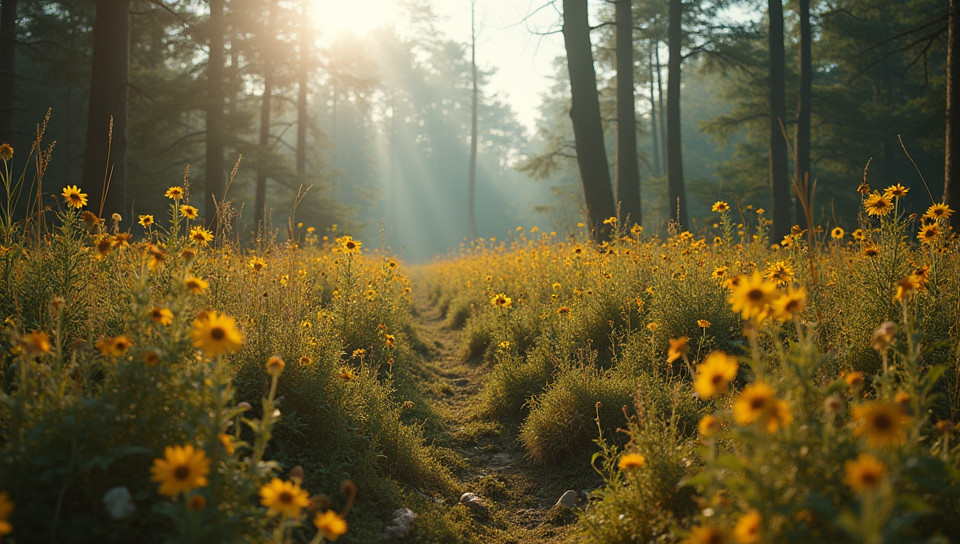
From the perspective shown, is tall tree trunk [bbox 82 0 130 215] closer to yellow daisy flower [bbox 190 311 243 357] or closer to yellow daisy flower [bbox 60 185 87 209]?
yellow daisy flower [bbox 60 185 87 209]

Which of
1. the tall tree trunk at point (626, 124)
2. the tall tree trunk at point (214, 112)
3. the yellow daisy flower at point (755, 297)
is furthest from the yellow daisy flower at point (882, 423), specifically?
the tall tree trunk at point (214, 112)

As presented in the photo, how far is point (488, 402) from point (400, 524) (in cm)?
170

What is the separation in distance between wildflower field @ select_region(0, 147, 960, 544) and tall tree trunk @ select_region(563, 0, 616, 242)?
2.50m

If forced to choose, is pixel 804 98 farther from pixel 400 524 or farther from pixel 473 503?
pixel 400 524

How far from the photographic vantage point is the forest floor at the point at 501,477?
8.23 ft

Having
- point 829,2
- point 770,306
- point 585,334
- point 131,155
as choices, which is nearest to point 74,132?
point 131,155

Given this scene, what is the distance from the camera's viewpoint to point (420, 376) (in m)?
4.77

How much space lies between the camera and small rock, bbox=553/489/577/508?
260 centimetres

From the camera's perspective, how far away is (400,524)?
2.28 metres

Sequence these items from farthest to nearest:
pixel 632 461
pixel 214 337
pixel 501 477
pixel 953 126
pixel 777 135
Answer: pixel 777 135, pixel 953 126, pixel 501 477, pixel 632 461, pixel 214 337

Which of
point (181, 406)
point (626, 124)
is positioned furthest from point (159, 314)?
point (626, 124)

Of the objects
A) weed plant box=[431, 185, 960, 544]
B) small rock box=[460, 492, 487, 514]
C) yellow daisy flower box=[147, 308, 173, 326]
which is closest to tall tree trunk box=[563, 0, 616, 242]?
weed plant box=[431, 185, 960, 544]

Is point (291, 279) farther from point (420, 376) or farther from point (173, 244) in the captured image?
point (420, 376)

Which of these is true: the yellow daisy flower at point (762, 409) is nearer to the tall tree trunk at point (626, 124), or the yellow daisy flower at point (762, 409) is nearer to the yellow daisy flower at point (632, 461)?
the yellow daisy flower at point (632, 461)
